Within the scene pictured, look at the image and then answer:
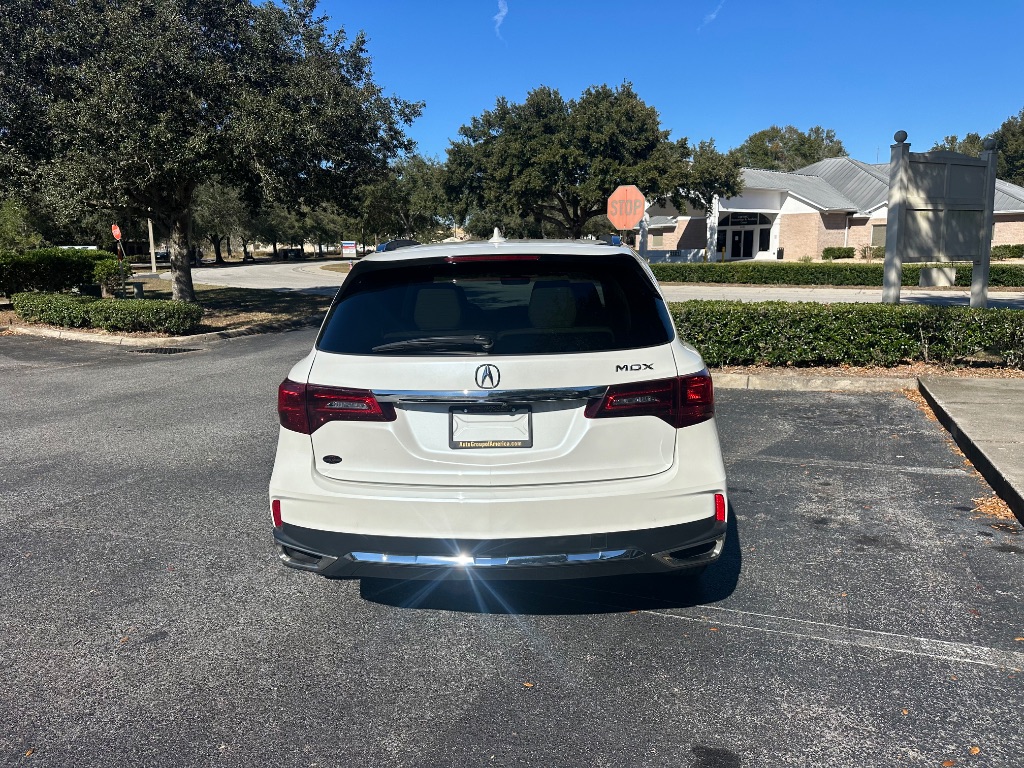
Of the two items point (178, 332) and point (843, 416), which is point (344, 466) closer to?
point (843, 416)

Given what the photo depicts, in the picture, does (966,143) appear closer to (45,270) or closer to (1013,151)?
(1013,151)

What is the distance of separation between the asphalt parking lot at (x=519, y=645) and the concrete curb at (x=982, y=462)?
14 cm

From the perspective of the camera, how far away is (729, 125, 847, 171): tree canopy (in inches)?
3920

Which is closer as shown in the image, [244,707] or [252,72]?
[244,707]

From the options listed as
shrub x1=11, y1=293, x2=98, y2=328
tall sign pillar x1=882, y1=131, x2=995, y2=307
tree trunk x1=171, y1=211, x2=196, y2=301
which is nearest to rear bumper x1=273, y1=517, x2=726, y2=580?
tall sign pillar x1=882, y1=131, x2=995, y2=307

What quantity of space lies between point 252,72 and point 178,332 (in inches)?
233

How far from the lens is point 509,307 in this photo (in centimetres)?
357

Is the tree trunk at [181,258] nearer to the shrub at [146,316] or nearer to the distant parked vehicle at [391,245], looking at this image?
the shrub at [146,316]

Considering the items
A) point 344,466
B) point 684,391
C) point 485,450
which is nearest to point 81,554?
point 344,466

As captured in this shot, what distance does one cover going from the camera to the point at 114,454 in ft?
22.2

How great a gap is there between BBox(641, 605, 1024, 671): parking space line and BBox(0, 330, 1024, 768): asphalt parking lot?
12mm

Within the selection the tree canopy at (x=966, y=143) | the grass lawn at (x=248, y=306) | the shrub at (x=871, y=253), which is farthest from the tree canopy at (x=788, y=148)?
the grass lawn at (x=248, y=306)

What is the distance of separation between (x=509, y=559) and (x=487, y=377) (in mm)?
743

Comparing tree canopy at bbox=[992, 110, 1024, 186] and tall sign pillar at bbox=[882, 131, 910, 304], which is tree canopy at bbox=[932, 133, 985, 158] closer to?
tree canopy at bbox=[992, 110, 1024, 186]
